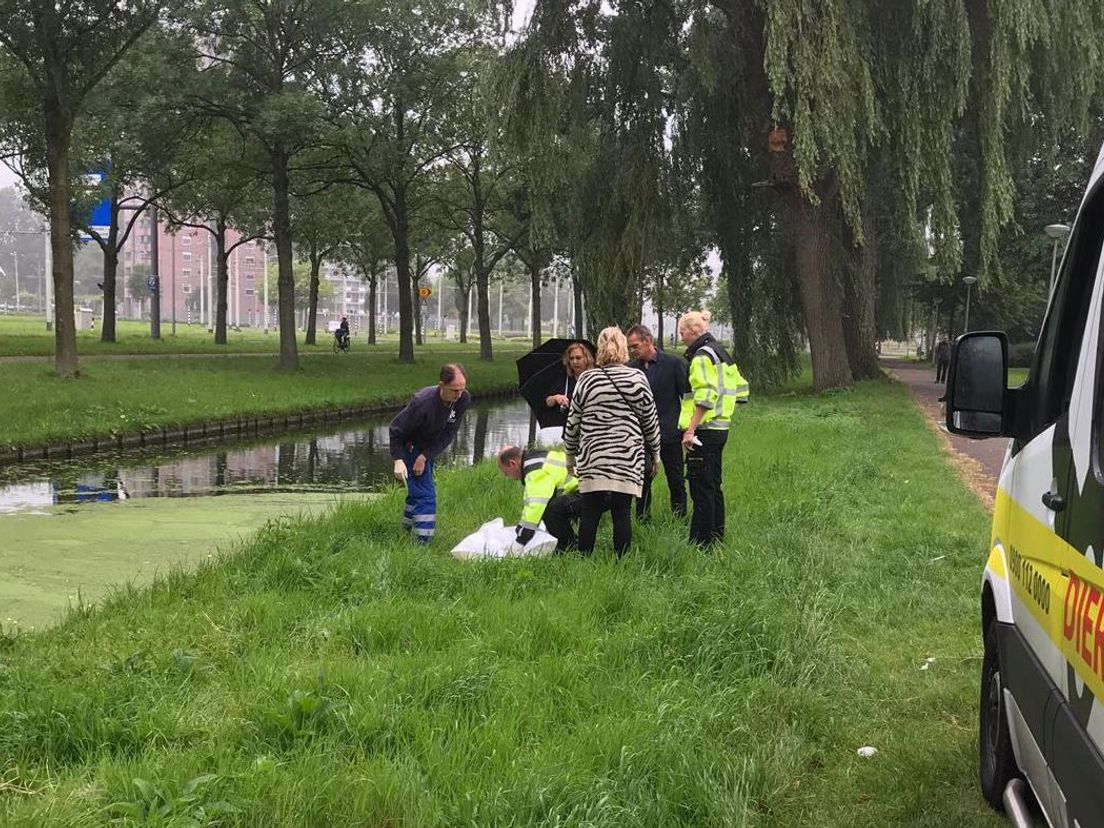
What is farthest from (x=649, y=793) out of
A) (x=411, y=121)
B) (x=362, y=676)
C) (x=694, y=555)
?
(x=411, y=121)

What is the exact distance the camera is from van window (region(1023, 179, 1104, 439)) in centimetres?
258

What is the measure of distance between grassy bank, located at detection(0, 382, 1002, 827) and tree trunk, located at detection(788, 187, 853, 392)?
43.6ft

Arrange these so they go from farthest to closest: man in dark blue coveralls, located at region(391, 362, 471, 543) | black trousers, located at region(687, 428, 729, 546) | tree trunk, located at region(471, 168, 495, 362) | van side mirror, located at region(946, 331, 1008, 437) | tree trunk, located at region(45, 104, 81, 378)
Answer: tree trunk, located at region(471, 168, 495, 362) < tree trunk, located at region(45, 104, 81, 378) < man in dark blue coveralls, located at region(391, 362, 471, 543) < black trousers, located at region(687, 428, 729, 546) < van side mirror, located at region(946, 331, 1008, 437)

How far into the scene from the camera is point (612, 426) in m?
6.16

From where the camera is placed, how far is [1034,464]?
2.82m

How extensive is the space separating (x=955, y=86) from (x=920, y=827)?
51.3 ft

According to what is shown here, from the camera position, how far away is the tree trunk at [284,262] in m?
25.2

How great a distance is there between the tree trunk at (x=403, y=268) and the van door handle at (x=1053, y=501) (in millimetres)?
28878

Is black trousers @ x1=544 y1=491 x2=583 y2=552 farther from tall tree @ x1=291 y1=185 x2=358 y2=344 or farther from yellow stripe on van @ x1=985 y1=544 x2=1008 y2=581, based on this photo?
tall tree @ x1=291 y1=185 x2=358 y2=344

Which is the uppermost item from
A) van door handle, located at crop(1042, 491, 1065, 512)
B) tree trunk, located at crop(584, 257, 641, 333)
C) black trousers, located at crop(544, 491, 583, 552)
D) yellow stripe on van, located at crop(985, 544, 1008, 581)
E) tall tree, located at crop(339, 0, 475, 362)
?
tall tree, located at crop(339, 0, 475, 362)

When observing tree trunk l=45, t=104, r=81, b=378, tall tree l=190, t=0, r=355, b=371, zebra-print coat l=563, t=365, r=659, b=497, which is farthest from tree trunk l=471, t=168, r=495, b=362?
zebra-print coat l=563, t=365, r=659, b=497

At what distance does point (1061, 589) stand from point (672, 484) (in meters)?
5.70

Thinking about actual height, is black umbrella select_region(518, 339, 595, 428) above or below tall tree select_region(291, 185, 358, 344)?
below

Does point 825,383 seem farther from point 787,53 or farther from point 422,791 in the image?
point 422,791
